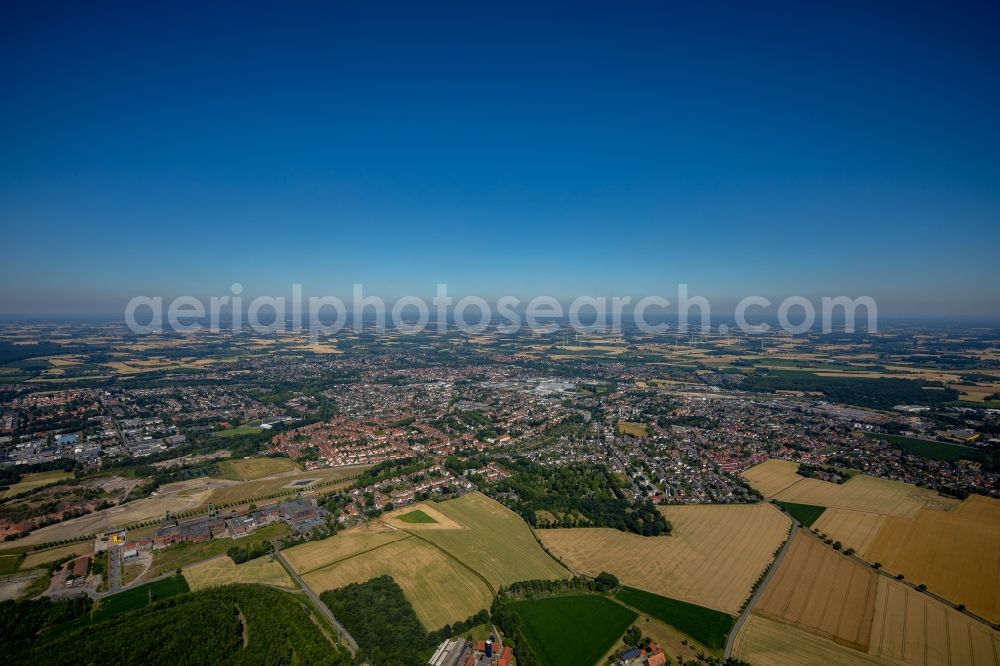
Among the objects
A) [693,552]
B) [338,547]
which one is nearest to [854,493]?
[693,552]

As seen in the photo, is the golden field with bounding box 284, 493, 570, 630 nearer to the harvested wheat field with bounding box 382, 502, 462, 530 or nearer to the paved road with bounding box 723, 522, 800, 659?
the harvested wheat field with bounding box 382, 502, 462, 530

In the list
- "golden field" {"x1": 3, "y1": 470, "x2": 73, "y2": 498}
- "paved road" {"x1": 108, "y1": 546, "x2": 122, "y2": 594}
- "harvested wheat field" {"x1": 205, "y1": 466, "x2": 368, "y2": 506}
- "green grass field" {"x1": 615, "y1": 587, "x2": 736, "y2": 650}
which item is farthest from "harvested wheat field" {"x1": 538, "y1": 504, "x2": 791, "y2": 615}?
"golden field" {"x1": 3, "y1": 470, "x2": 73, "y2": 498}

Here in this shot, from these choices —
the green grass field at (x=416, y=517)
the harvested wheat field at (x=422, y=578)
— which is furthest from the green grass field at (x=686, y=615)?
the green grass field at (x=416, y=517)

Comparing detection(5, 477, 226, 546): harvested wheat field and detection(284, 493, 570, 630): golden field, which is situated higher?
detection(284, 493, 570, 630): golden field

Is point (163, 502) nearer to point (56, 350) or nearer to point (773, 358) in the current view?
point (56, 350)

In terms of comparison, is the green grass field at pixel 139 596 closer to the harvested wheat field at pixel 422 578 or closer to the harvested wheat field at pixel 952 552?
the harvested wheat field at pixel 422 578

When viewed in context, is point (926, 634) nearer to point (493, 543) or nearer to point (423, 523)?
point (493, 543)
